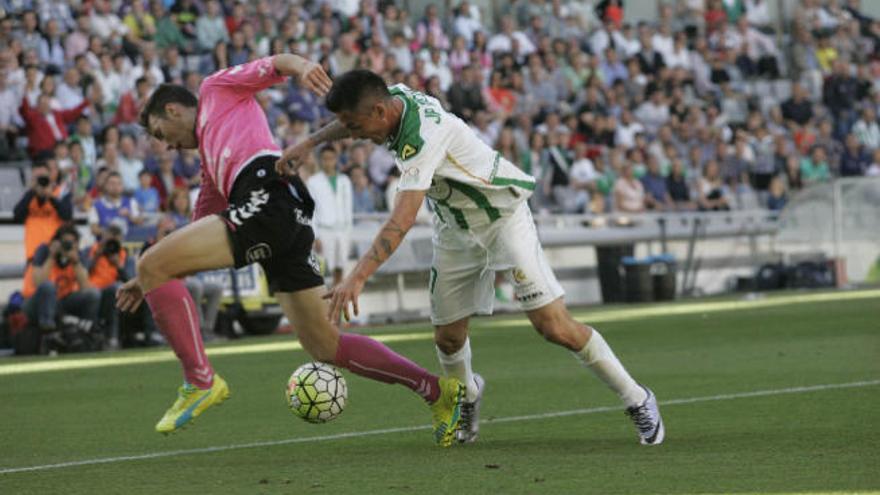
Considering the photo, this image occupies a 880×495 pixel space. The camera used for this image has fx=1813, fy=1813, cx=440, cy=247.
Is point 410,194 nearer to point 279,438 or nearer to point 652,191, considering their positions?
point 279,438

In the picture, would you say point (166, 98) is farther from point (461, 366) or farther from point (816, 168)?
point (816, 168)

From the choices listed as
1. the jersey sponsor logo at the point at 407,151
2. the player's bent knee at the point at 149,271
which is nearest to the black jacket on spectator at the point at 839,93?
the player's bent knee at the point at 149,271

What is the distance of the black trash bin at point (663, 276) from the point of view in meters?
26.5

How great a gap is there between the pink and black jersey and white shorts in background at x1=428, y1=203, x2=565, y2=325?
42.7 inches

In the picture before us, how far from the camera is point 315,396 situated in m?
9.03

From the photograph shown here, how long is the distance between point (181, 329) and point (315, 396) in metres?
0.81

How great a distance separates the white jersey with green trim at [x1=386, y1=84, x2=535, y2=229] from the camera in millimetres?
8359

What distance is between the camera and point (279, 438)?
963 cm

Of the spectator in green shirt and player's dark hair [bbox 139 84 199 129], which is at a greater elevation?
player's dark hair [bbox 139 84 199 129]

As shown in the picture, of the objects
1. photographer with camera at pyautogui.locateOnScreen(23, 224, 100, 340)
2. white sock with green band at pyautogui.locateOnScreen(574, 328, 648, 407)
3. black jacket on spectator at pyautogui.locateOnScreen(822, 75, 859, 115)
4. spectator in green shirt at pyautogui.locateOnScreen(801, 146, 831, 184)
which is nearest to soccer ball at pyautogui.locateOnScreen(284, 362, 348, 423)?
white sock with green band at pyautogui.locateOnScreen(574, 328, 648, 407)

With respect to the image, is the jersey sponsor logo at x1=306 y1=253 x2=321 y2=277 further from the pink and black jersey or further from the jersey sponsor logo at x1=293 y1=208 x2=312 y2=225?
the pink and black jersey

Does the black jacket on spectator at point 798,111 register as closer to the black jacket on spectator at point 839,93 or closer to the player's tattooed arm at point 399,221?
the black jacket on spectator at point 839,93

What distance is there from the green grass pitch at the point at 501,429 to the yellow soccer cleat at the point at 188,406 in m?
0.15

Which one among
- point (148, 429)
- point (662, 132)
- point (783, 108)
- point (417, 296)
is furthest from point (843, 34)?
point (148, 429)
